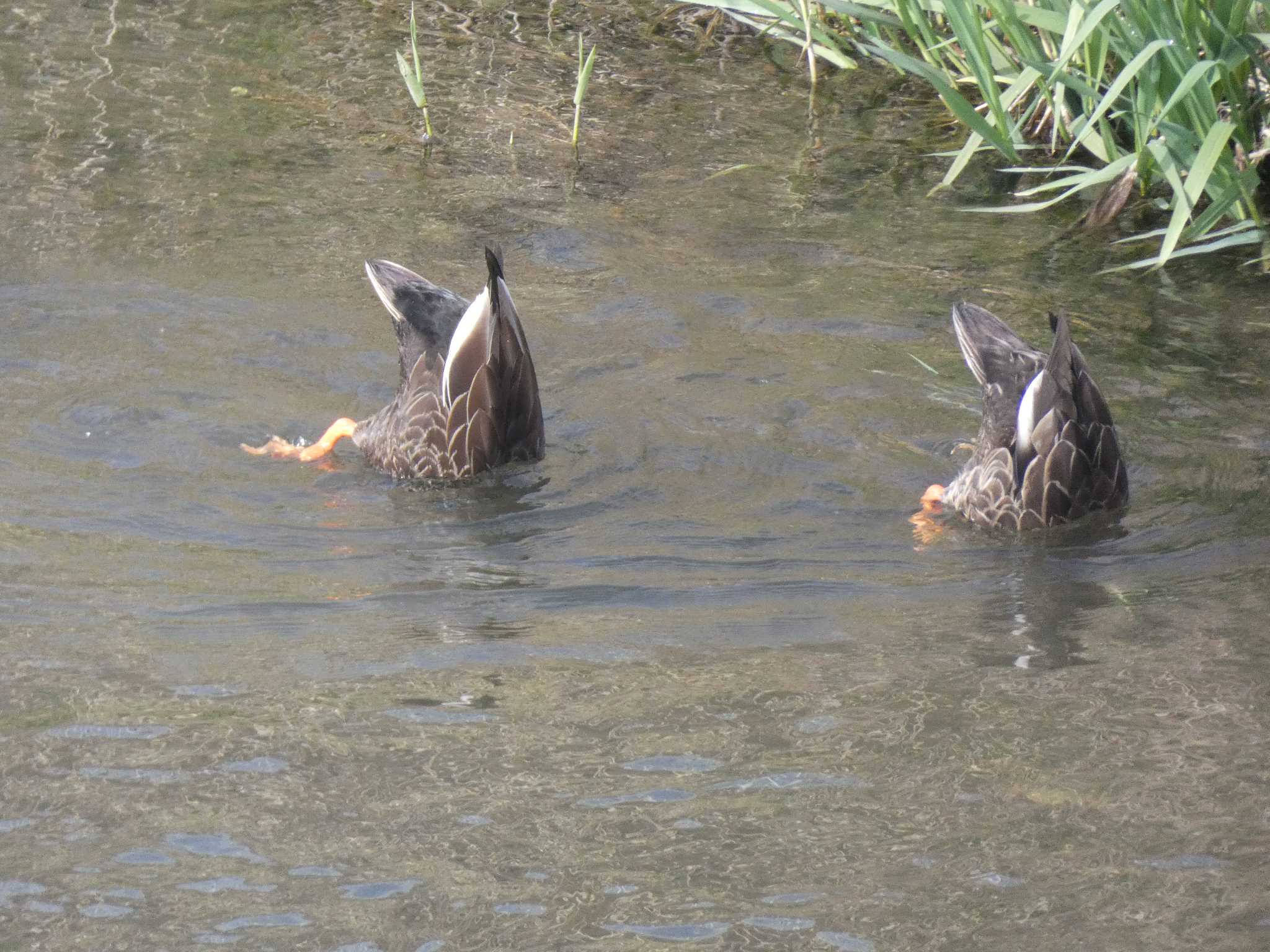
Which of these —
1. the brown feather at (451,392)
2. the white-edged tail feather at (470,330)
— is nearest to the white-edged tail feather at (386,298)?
the brown feather at (451,392)

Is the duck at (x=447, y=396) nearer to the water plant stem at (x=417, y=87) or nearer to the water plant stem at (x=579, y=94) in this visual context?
the water plant stem at (x=579, y=94)

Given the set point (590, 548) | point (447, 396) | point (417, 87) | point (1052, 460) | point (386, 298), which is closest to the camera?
point (590, 548)

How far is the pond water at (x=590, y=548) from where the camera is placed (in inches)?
128

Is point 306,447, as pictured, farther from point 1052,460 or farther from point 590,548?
point 1052,460

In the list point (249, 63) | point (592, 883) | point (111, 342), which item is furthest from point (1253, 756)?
point (249, 63)

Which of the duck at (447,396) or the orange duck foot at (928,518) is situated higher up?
the duck at (447,396)

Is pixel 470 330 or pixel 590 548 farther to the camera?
pixel 470 330

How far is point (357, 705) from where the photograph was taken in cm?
386

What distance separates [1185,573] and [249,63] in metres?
6.09

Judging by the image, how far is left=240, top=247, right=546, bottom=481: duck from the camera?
220 inches

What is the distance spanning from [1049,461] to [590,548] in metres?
1.57

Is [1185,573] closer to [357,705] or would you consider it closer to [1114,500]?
[1114,500]

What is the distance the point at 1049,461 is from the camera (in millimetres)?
5344

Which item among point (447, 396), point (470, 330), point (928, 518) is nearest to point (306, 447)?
point (447, 396)
